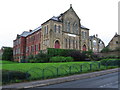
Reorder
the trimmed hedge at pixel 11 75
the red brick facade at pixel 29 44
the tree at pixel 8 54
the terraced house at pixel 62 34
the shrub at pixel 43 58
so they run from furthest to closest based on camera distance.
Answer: the tree at pixel 8 54 < the red brick facade at pixel 29 44 < the terraced house at pixel 62 34 < the shrub at pixel 43 58 < the trimmed hedge at pixel 11 75

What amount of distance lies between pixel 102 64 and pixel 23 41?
4371 cm

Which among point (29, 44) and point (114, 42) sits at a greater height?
point (114, 42)

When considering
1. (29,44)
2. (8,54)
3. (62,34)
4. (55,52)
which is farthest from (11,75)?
(8,54)

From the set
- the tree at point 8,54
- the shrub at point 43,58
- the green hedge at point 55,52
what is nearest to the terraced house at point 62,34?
the green hedge at point 55,52

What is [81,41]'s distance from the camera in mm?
46031

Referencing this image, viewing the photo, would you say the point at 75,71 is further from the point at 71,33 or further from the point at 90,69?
the point at 71,33

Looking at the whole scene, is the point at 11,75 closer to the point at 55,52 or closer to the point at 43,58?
the point at 43,58

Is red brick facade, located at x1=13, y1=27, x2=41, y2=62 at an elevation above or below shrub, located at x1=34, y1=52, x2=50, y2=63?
above

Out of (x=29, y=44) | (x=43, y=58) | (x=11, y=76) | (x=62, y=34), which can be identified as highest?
(x=62, y=34)

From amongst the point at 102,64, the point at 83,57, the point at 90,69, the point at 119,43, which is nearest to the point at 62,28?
the point at 83,57

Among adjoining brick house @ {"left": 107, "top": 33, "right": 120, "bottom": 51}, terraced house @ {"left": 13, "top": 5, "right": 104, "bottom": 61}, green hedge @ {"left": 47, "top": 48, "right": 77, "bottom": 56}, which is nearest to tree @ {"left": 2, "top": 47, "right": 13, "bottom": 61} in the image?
terraced house @ {"left": 13, "top": 5, "right": 104, "bottom": 61}

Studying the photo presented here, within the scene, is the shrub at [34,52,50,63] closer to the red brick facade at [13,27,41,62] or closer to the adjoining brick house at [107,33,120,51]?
the red brick facade at [13,27,41,62]

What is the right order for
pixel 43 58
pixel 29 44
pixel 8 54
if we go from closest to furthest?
pixel 43 58 → pixel 29 44 → pixel 8 54

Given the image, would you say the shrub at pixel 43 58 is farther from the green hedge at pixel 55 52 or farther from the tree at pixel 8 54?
the tree at pixel 8 54
